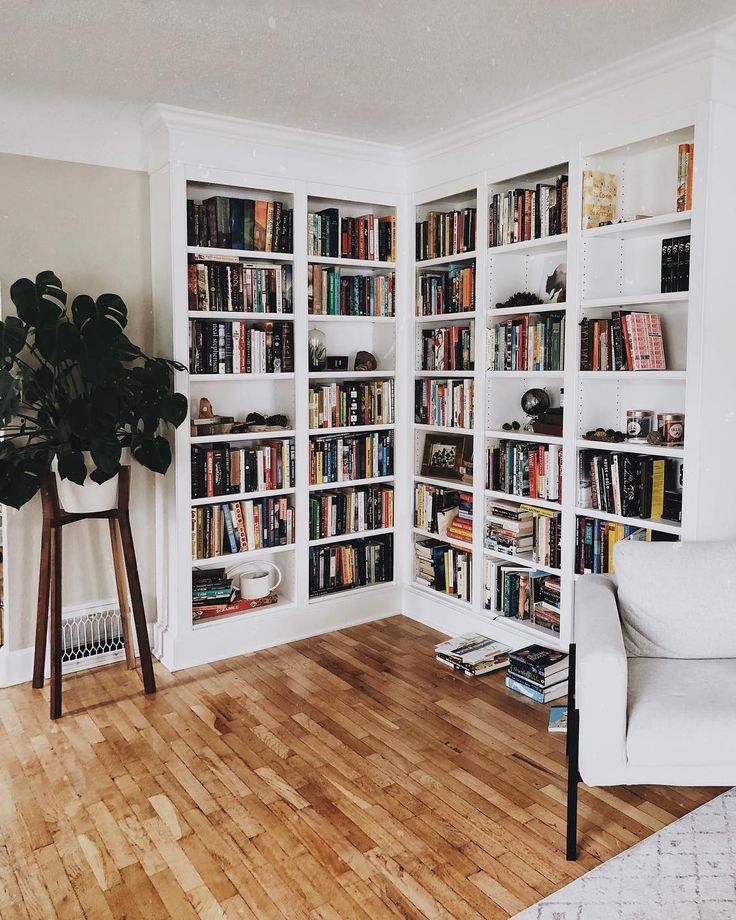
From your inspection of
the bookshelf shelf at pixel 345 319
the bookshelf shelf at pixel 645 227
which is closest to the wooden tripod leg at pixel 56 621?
the bookshelf shelf at pixel 345 319

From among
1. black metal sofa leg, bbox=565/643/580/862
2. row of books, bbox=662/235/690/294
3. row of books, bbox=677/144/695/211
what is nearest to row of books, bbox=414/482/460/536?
row of books, bbox=662/235/690/294

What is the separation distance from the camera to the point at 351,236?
14.3 feet

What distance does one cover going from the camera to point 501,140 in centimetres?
384

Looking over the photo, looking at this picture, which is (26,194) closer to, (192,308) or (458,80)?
(192,308)

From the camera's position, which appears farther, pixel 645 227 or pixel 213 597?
pixel 213 597

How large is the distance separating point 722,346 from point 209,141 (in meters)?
2.45

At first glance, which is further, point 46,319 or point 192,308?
point 192,308

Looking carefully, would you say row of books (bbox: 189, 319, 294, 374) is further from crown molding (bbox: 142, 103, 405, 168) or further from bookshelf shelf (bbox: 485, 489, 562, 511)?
bookshelf shelf (bbox: 485, 489, 562, 511)

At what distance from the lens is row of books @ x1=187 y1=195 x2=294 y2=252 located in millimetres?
3857

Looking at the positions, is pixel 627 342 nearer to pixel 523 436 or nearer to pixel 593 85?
pixel 523 436

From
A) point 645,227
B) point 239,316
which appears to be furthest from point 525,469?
point 239,316

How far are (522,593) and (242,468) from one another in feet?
4.99

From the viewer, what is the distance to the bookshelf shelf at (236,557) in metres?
4.00

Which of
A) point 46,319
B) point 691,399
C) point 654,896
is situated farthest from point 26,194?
point 654,896
